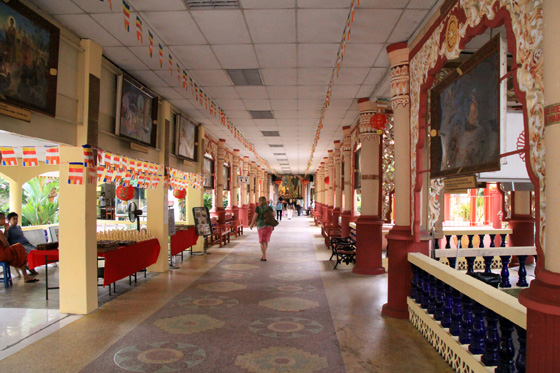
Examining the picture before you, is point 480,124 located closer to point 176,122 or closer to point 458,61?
point 458,61

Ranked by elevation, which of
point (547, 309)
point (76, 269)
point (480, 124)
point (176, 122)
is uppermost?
point (176, 122)

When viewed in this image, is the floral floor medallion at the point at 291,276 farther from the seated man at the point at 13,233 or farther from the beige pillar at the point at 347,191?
the seated man at the point at 13,233

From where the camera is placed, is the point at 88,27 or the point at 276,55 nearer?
the point at 88,27

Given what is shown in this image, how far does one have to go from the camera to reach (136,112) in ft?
20.8

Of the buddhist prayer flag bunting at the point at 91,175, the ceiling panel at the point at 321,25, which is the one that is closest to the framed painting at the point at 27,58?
the buddhist prayer flag bunting at the point at 91,175

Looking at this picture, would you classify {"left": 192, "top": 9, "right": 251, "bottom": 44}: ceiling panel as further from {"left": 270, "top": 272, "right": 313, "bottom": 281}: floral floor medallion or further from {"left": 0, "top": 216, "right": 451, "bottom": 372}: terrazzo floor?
{"left": 270, "top": 272, "right": 313, "bottom": 281}: floral floor medallion

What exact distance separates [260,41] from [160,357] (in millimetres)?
Answer: 3835

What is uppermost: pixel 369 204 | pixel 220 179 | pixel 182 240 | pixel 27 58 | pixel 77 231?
pixel 27 58

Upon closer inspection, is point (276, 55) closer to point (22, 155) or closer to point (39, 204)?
point (22, 155)

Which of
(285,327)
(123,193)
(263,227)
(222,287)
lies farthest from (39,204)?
(285,327)

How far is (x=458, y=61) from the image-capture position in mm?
4977

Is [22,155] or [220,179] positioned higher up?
[220,179]

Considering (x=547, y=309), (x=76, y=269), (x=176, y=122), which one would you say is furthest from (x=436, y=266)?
(x=176, y=122)

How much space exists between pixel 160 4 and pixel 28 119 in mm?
1826
